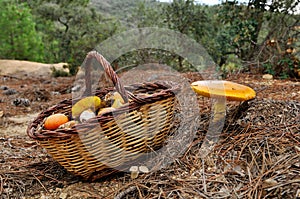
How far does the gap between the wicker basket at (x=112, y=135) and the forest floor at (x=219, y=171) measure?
0.12 m

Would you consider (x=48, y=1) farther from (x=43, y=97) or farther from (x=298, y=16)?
(x=298, y=16)

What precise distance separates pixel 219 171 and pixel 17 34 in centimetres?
790

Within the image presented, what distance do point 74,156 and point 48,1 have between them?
37.4ft

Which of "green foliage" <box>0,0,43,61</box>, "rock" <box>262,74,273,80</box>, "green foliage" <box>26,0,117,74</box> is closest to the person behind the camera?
"rock" <box>262,74,273,80</box>

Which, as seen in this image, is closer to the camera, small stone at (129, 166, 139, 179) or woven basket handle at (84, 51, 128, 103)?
woven basket handle at (84, 51, 128, 103)

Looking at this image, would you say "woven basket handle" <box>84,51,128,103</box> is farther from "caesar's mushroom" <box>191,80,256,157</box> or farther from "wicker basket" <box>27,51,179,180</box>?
"caesar's mushroom" <box>191,80,256,157</box>

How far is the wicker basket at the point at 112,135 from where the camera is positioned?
1324 mm

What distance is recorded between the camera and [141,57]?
561 centimetres

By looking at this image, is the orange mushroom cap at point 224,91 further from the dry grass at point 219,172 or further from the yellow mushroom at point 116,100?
the yellow mushroom at point 116,100

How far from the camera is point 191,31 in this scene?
6.20 meters

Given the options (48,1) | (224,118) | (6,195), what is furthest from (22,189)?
(48,1)

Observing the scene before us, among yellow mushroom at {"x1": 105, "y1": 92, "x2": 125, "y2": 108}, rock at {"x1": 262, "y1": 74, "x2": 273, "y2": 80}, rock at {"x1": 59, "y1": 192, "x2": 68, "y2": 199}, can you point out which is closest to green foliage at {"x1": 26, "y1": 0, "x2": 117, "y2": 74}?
rock at {"x1": 262, "y1": 74, "x2": 273, "y2": 80}

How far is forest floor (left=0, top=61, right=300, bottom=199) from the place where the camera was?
1273 millimetres

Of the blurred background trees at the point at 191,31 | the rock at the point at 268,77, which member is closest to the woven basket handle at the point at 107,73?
the blurred background trees at the point at 191,31
